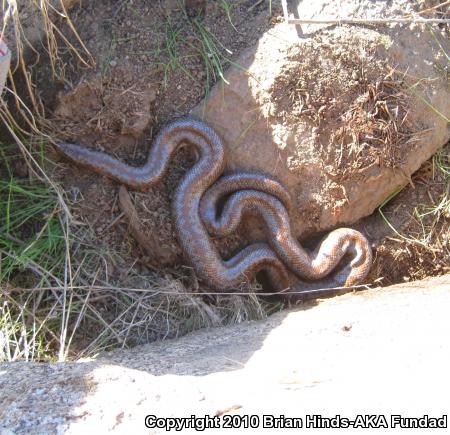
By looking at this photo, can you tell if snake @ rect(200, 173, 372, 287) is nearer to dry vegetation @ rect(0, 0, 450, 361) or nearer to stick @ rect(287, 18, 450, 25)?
dry vegetation @ rect(0, 0, 450, 361)

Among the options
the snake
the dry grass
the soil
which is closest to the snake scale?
the snake

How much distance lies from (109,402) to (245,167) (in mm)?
2804

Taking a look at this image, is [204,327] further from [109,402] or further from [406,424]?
[406,424]

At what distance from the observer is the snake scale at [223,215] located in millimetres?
5438

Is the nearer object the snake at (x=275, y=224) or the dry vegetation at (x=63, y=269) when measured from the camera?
the dry vegetation at (x=63, y=269)

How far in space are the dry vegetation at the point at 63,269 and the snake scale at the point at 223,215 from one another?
22 centimetres

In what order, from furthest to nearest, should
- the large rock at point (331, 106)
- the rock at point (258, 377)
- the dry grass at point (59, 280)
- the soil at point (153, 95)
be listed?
the large rock at point (331, 106) → the soil at point (153, 95) → the dry grass at point (59, 280) → the rock at point (258, 377)

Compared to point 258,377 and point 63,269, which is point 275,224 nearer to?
point 63,269

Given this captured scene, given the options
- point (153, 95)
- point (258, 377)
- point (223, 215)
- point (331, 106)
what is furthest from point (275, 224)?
point (258, 377)

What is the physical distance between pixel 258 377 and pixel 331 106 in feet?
9.13

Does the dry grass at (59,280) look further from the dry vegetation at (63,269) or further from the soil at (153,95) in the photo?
the soil at (153,95)

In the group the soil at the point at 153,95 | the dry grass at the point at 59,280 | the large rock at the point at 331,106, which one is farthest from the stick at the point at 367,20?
the dry grass at the point at 59,280

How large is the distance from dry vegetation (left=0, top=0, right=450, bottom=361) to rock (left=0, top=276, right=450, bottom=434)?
1.36 feet

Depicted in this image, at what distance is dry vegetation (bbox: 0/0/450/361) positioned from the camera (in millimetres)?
4781
